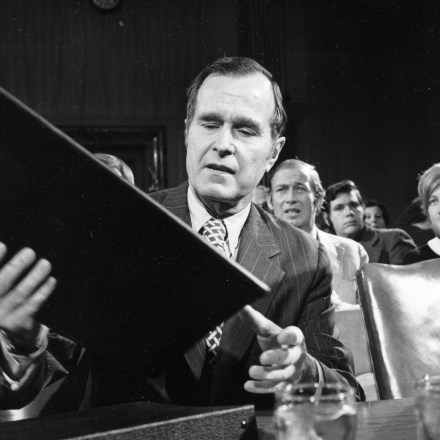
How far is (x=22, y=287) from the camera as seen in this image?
86 cm

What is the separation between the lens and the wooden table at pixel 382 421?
892 mm

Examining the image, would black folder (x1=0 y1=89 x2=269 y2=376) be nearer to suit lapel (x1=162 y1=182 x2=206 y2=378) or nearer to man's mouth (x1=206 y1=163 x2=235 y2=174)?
suit lapel (x1=162 y1=182 x2=206 y2=378)

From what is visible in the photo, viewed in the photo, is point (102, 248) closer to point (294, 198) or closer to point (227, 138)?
point (227, 138)

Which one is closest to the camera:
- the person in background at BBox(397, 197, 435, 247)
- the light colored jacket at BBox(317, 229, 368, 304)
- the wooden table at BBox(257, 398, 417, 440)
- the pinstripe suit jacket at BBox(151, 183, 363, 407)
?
the wooden table at BBox(257, 398, 417, 440)

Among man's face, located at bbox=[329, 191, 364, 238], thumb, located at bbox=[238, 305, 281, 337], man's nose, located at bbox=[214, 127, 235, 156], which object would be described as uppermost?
man's face, located at bbox=[329, 191, 364, 238]

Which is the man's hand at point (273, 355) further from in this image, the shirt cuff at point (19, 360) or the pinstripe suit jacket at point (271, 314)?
the shirt cuff at point (19, 360)

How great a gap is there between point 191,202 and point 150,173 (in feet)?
13.2

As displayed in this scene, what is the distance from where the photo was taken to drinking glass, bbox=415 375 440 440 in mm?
724

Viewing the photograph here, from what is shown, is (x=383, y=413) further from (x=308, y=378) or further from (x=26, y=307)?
(x=26, y=307)

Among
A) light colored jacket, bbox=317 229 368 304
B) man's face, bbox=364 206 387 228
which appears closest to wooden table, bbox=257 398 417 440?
light colored jacket, bbox=317 229 368 304

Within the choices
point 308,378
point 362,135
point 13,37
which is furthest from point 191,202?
point 362,135

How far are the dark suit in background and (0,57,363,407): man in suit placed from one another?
2.90 m

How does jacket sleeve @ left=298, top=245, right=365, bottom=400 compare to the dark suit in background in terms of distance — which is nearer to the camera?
jacket sleeve @ left=298, top=245, right=365, bottom=400

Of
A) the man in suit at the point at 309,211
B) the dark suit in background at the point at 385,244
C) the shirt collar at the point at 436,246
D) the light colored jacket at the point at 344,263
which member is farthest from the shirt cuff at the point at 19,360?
the dark suit in background at the point at 385,244
